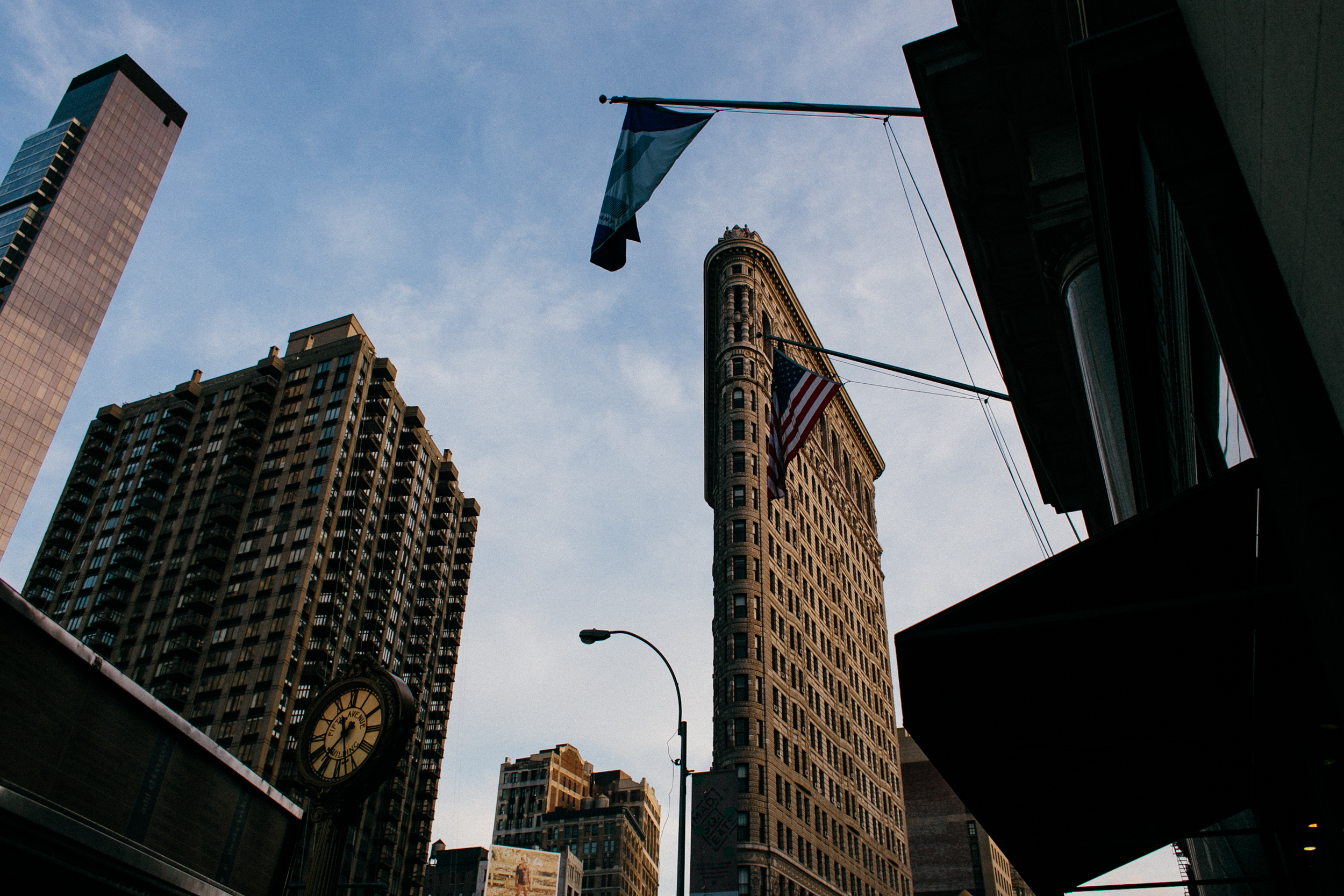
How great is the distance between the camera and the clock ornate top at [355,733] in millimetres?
12609

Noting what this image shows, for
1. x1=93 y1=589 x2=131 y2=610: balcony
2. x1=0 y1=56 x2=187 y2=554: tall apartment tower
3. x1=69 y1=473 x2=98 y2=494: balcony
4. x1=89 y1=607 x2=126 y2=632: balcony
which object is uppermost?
x1=0 y1=56 x2=187 y2=554: tall apartment tower

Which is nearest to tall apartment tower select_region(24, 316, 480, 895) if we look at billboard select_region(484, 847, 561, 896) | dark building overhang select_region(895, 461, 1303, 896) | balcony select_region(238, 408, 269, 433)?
balcony select_region(238, 408, 269, 433)

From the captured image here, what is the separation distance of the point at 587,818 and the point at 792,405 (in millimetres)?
139032

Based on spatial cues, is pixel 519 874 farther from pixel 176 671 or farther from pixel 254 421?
pixel 254 421

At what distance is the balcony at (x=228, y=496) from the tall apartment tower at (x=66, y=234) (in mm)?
31005

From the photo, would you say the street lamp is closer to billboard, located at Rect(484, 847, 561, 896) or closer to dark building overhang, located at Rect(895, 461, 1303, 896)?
dark building overhang, located at Rect(895, 461, 1303, 896)

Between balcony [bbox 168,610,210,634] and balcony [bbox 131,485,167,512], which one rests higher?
balcony [bbox 131,485,167,512]

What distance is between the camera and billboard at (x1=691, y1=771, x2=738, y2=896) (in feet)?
58.3

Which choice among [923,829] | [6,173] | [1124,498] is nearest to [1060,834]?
[1124,498]

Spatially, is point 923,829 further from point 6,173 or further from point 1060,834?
point 6,173

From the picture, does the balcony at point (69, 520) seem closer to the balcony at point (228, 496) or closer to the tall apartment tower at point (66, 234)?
the tall apartment tower at point (66, 234)

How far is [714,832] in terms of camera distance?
17.8 m

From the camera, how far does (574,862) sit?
12350 cm

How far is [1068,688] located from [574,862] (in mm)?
129086
